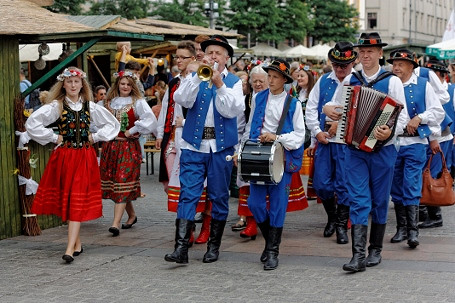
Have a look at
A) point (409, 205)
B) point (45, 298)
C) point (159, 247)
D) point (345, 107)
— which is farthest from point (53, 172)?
point (409, 205)

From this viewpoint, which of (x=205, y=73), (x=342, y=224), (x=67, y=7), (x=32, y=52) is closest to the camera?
(x=205, y=73)

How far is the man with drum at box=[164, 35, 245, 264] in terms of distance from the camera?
309 inches

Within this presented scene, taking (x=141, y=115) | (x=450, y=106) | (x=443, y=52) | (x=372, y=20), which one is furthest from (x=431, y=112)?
(x=372, y=20)

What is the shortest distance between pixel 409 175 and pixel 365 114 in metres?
1.72

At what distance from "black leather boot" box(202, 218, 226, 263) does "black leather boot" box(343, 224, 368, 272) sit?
125cm

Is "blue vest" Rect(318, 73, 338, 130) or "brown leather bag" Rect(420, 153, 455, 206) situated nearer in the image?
"blue vest" Rect(318, 73, 338, 130)

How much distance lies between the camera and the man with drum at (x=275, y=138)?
786 centimetres

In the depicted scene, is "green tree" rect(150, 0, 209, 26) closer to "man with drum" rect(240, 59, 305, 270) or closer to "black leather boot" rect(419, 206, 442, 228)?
"black leather boot" rect(419, 206, 442, 228)

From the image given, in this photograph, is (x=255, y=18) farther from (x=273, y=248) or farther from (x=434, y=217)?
(x=273, y=248)

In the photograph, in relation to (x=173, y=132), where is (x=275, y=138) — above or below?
above

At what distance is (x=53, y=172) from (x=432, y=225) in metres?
4.27

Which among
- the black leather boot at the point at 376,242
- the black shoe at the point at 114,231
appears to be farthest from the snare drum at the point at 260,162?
the black shoe at the point at 114,231

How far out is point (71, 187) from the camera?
842cm

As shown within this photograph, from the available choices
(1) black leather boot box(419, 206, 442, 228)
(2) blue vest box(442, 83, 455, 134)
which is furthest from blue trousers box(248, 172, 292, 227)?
(2) blue vest box(442, 83, 455, 134)
